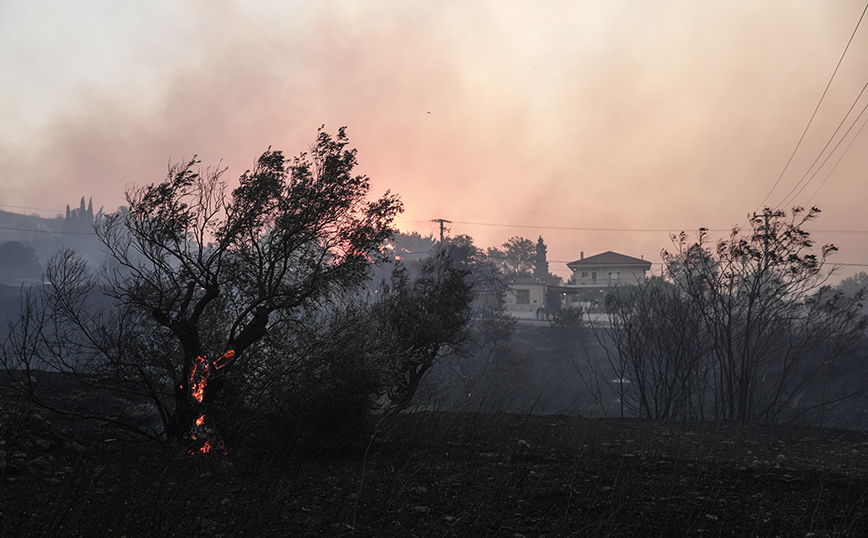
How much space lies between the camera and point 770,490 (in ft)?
26.5

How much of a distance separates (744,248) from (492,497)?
15.3m

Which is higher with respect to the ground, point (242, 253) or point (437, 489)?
point (242, 253)

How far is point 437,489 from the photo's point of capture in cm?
813

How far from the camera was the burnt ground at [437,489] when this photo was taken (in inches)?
217

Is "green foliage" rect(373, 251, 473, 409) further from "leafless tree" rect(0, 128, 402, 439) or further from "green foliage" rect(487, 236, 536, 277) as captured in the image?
"green foliage" rect(487, 236, 536, 277)

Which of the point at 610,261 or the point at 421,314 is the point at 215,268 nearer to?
the point at 421,314

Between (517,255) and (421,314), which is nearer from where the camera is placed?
(421,314)

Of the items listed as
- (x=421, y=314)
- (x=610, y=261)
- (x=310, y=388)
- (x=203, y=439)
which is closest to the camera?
(x=203, y=439)

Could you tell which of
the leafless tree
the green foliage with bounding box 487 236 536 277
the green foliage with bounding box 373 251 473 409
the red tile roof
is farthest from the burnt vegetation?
the green foliage with bounding box 487 236 536 277

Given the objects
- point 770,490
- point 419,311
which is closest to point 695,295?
point 419,311

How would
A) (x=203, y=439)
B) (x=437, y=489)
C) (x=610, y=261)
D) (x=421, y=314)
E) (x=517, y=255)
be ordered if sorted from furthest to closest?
(x=517, y=255)
(x=610, y=261)
(x=421, y=314)
(x=203, y=439)
(x=437, y=489)

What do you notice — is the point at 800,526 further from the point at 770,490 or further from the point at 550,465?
the point at 550,465

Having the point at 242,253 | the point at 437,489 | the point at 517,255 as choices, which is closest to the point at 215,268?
the point at 242,253

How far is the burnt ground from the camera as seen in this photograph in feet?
18.1
